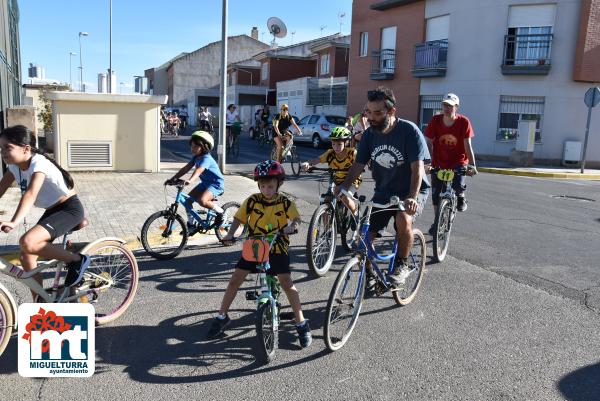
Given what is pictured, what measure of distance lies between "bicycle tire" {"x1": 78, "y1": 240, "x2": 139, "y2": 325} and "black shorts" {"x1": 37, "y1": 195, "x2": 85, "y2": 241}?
0.93ft

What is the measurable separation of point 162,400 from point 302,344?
116cm

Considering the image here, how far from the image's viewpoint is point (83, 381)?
11.8 ft

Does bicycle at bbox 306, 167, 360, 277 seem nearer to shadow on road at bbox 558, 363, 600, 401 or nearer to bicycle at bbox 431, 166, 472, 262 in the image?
bicycle at bbox 431, 166, 472, 262

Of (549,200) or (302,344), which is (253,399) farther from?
(549,200)

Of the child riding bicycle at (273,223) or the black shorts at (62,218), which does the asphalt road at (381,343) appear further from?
the black shorts at (62,218)

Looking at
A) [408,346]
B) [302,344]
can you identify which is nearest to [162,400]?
[302,344]

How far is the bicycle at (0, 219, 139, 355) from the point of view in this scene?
412cm

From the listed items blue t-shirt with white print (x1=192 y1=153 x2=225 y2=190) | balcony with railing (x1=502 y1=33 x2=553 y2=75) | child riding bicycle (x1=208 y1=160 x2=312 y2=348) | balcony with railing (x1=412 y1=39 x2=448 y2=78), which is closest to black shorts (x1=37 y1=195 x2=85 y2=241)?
child riding bicycle (x1=208 y1=160 x2=312 y2=348)

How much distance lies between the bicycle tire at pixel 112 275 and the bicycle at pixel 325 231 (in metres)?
1.94

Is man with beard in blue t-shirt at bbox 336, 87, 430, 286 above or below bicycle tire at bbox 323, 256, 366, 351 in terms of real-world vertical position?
above

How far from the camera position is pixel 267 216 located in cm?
411

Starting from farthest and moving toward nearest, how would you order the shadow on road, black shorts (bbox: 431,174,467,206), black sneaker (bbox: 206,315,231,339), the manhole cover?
1. the manhole cover
2. black shorts (bbox: 431,174,467,206)
3. black sneaker (bbox: 206,315,231,339)
4. the shadow on road

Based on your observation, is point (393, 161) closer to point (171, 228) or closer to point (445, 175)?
point (445, 175)

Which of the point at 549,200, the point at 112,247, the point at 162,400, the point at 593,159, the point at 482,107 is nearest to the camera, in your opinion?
the point at 162,400
